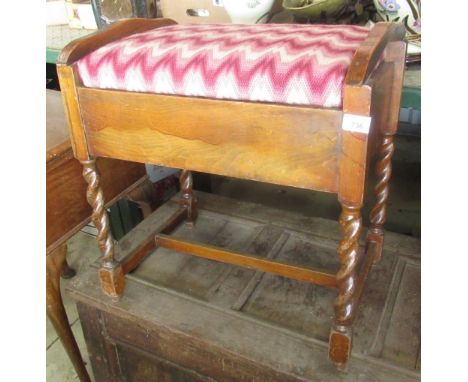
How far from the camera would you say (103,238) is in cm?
87

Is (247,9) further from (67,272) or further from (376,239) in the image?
(67,272)

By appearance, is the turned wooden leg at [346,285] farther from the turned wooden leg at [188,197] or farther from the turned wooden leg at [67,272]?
the turned wooden leg at [67,272]

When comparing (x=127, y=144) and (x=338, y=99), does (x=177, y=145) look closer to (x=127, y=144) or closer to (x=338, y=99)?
(x=127, y=144)

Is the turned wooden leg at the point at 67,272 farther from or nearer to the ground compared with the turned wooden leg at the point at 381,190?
nearer to the ground

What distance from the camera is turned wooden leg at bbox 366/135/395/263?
2.70 feet

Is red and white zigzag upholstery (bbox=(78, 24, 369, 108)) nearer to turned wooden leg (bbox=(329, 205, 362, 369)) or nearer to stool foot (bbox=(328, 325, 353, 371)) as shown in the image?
turned wooden leg (bbox=(329, 205, 362, 369))

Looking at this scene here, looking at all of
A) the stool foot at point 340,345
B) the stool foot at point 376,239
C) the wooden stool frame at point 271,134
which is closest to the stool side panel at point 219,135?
the wooden stool frame at point 271,134

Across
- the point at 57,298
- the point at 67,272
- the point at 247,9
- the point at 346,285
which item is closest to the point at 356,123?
the point at 346,285

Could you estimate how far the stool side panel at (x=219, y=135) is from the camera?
0.58m

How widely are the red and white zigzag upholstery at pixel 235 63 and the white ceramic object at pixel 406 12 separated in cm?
25

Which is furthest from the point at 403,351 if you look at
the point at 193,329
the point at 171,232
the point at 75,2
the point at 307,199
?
the point at 75,2

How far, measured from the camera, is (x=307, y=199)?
65.9 inches
